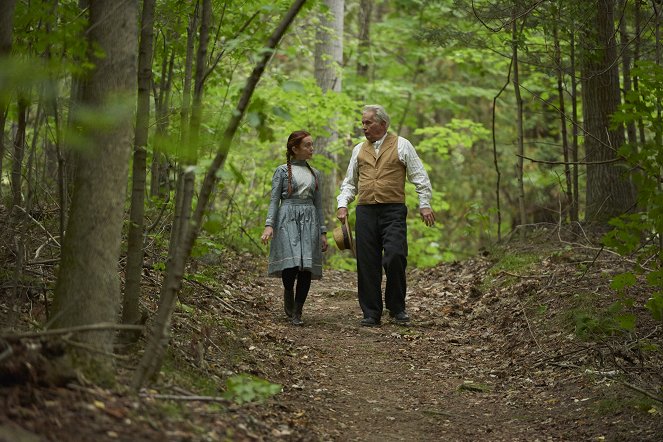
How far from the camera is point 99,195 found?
401 centimetres

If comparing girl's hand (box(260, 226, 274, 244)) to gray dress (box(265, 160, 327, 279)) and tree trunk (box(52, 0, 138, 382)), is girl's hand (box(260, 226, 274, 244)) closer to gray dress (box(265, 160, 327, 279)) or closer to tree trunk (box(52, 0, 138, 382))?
gray dress (box(265, 160, 327, 279))

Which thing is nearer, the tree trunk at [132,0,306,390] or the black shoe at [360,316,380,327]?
the tree trunk at [132,0,306,390]

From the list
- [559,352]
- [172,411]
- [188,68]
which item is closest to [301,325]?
[559,352]

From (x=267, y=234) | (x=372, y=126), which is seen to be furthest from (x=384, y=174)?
(x=267, y=234)

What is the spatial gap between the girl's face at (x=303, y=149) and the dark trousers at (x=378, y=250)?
844mm

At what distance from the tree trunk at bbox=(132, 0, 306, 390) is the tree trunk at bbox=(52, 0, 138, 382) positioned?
8.4 inches

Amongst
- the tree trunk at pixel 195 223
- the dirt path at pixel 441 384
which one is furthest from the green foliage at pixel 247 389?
the dirt path at pixel 441 384

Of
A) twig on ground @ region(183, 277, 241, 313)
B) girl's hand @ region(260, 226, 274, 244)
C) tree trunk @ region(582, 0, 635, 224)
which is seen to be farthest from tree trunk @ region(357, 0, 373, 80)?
twig on ground @ region(183, 277, 241, 313)

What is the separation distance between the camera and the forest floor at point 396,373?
3.80 m

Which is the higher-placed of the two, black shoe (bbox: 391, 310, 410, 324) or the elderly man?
the elderly man

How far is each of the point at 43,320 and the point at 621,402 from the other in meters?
4.07

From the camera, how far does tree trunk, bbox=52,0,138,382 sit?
4000mm

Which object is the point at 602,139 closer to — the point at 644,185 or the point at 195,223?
the point at 644,185

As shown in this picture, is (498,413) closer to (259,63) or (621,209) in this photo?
(259,63)
